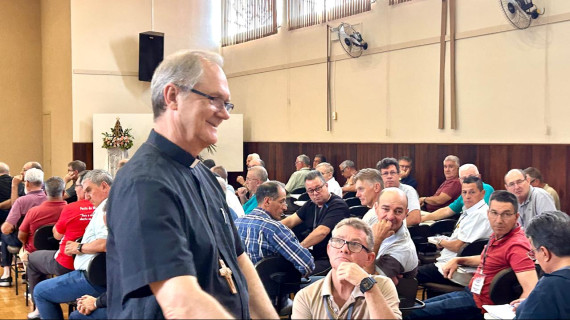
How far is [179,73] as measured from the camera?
154 cm

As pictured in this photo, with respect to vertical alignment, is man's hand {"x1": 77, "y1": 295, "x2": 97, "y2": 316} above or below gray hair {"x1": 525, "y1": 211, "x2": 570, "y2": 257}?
below

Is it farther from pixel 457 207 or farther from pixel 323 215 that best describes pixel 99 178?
pixel 457 207

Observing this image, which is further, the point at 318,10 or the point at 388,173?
the point at 318,10

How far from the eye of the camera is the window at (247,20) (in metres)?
12.7

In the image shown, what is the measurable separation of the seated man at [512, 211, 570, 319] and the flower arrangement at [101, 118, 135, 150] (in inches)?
394

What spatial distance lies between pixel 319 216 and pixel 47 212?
260 centimetres

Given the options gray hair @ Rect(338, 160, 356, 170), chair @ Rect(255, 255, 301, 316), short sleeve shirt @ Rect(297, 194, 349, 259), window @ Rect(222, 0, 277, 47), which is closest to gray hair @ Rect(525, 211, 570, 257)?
chair @ Rect(255, 255, 301, 316)

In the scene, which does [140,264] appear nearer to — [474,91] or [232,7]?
[474,91]

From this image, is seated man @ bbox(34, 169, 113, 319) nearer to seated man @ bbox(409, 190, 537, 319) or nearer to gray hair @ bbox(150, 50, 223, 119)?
seated man @ bbox(409, 190, 537, 319)

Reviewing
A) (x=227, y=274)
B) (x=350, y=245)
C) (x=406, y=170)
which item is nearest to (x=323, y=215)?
(x=350, y=245)

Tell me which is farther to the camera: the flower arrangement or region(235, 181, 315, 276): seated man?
the flower arrangement

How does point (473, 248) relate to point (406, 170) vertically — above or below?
below

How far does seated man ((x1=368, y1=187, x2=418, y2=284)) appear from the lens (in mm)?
A: 3633

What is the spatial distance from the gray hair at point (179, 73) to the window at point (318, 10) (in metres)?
9.13
